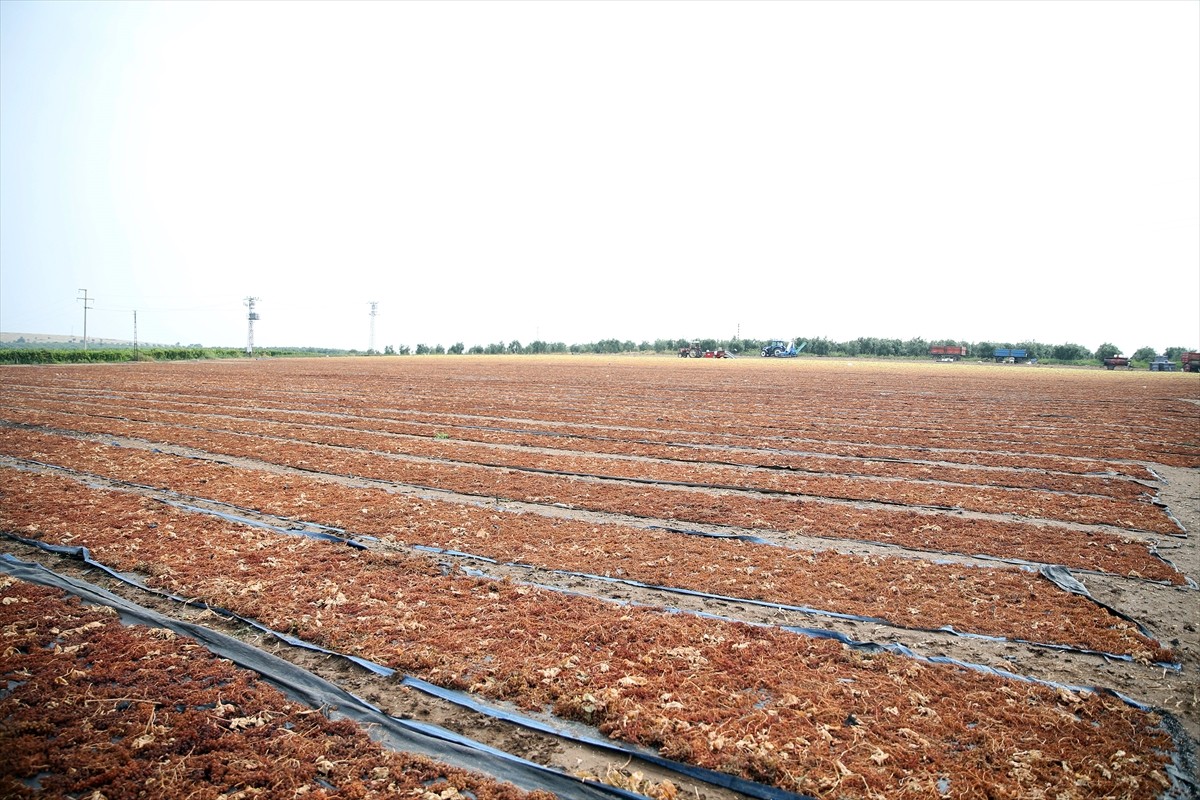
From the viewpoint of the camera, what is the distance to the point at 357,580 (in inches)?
231

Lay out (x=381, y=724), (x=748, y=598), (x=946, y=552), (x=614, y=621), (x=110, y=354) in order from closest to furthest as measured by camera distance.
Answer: (x=381, y=724) → (x=614, y=621) → (x=748, y=598) → (x=946, y=552) → (x=110, y=354)

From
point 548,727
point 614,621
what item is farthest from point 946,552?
point 548,727

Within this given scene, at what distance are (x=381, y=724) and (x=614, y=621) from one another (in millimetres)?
2059

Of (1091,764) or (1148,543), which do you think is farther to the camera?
(1148,543)

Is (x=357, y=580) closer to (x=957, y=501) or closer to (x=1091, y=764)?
(x=1091, y=764)

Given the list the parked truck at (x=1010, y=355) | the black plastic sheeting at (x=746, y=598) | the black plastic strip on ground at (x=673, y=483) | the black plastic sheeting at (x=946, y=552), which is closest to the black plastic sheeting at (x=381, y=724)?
the black plastic sheeting at (x=746, y=598)

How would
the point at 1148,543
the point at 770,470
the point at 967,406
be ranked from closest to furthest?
the point at 1148,543
the point at 770,470
the point at 967,406

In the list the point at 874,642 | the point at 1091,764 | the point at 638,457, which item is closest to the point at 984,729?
the point at 1091,764

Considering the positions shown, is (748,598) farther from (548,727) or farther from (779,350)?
(779,350)

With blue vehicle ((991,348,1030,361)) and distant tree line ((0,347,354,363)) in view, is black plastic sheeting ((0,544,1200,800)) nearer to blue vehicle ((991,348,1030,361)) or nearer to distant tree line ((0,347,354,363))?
distant tree line ((0,347,354,363))

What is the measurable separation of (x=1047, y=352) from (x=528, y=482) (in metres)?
128

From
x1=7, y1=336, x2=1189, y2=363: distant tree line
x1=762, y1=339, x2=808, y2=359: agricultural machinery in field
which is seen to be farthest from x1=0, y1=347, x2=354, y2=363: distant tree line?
x1=762, y1=339, x2=808, y2=359: agricultural machinery in field

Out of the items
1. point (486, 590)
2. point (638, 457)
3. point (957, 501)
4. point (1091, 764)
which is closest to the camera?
point (1091, 764)

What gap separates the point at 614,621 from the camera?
5156 mm
